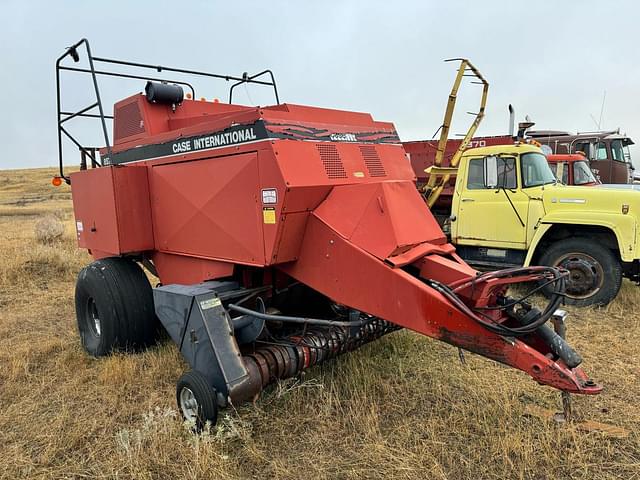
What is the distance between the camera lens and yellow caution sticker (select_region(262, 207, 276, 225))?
10.9 feet

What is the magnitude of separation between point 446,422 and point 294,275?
148 centimetres

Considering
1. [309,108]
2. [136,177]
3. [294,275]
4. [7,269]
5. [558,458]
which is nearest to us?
[558,458]

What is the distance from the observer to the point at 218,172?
374 centimetres

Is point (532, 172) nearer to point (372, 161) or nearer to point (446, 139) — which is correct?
point (446, 139)

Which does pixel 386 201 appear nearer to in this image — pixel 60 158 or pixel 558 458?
pixel 558 458

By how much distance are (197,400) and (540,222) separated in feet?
17.6

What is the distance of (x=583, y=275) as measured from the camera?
6.33m

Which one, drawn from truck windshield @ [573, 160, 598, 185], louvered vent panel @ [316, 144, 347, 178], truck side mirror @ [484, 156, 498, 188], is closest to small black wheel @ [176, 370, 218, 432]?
louvered vent panel @ [316, 144, 347, 178]

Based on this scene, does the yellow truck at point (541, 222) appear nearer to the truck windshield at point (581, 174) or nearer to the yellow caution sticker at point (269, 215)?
the truck windshield at point (581, 174)

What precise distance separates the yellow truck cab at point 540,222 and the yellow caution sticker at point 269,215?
14.4 ft

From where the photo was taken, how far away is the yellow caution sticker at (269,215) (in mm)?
3311

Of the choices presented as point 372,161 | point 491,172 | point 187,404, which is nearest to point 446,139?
point 491,172

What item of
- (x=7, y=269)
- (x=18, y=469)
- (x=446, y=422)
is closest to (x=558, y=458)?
(x=446, y=422)

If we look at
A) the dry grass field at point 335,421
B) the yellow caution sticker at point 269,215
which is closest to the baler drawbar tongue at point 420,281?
the yellow caution sticker at point 269,215
